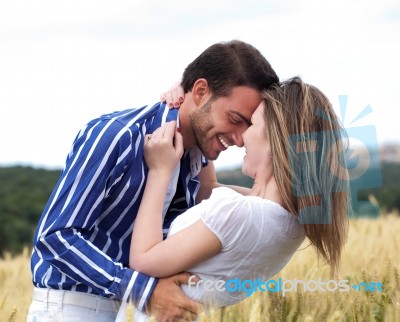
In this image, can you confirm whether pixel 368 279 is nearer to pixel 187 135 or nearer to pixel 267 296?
pixel 267 296

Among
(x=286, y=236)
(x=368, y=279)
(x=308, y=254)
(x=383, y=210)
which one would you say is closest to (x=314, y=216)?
(x=286, y=236)

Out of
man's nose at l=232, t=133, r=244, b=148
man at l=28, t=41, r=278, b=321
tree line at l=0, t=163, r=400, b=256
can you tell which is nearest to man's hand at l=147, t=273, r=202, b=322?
man at l=28, t=41, r=278, b=321

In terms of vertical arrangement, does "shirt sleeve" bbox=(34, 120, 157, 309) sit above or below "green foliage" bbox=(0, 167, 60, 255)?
above

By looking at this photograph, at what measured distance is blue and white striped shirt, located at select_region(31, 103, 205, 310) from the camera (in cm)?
229

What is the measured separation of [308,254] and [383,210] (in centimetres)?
300

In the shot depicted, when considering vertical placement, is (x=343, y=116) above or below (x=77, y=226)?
above

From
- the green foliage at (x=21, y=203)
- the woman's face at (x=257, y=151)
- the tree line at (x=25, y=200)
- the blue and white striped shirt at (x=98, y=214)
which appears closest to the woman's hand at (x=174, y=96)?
the blue and white striped shirt at (x=98, y=214)

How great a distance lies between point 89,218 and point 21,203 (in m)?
8.60

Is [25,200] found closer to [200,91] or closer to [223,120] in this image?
[200,91]

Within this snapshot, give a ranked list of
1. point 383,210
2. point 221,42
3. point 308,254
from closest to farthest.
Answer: point 221,42, point 308,254, point 383,210

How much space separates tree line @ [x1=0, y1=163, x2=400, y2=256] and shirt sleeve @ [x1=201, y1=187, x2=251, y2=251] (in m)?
6.88

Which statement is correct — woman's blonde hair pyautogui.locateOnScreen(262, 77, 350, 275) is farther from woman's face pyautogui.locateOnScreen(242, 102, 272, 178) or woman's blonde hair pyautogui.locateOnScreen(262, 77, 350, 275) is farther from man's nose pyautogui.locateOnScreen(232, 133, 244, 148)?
man's nose pyautogui.locateOnScreen(232, 133, 244, 148)

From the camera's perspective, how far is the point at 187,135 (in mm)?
2684

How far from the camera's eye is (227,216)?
2.13 metres
